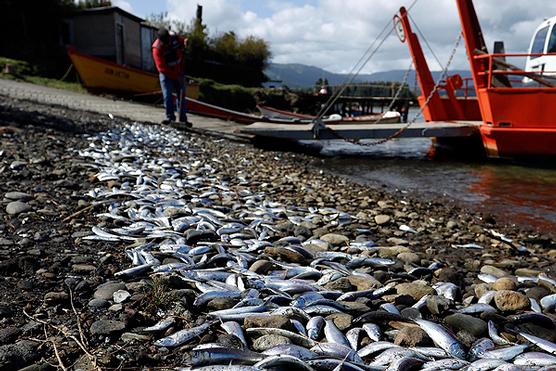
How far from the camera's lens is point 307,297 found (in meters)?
3.00

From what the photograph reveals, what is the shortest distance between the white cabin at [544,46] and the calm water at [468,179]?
3981mm

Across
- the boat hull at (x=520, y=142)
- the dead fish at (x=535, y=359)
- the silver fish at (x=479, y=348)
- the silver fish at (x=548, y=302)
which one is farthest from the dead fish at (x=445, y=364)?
the boat hull at (x=520, y=142)

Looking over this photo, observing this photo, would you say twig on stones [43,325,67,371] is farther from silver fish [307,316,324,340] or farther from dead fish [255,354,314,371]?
silver fish [307,316,324,340]

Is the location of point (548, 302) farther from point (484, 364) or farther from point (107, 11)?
point (107, 11)

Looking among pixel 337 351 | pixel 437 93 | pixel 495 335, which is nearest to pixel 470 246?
pixel 495 335

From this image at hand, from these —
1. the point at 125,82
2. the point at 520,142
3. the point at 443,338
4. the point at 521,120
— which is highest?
the point at 125,82

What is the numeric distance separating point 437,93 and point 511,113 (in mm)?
4154

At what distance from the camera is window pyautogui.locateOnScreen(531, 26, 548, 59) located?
1491 centimetres

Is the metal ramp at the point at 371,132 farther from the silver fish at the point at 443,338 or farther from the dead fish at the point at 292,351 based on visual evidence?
the dead fish at the point at 292,351

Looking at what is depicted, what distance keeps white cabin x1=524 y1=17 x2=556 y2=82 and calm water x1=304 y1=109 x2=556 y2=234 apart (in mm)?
3981

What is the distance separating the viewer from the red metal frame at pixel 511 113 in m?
12.0

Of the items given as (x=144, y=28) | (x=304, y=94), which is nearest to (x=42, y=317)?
(x=144, y=28)

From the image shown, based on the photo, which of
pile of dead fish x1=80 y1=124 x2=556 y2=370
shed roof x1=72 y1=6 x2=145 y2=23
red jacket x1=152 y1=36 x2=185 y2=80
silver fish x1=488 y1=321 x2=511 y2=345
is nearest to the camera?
pile of dead fish x1=80 y1=124 x2=556 y2=370

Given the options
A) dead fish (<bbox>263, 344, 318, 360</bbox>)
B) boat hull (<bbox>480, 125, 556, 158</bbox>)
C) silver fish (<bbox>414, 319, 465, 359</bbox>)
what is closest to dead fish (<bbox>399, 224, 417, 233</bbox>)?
silver fish (<bbox>414, 319, 465, 359</bbox>)
